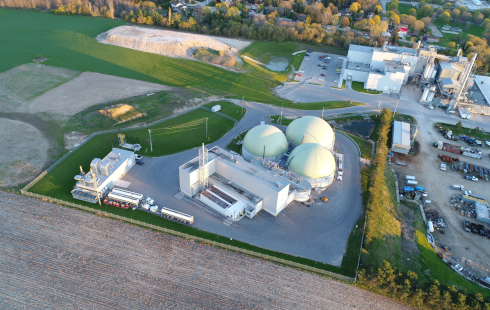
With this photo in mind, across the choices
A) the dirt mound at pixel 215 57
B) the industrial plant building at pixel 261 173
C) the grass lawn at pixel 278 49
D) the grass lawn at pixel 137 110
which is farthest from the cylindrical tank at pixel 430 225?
the grass lawn at pixel 278 49

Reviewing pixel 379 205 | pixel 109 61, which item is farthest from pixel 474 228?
pixel 109 61

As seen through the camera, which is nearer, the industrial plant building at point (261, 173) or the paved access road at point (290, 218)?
the paved access road at point (290, 218)

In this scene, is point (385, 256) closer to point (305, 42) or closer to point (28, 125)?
point (28, 125)

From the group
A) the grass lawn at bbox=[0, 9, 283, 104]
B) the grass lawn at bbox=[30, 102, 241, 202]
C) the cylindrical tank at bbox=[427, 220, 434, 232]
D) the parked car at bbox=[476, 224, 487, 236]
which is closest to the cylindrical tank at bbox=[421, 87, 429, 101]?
the grass lawn at bbox=[0, 9, 283, 104]

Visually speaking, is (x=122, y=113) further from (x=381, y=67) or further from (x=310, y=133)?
(x=381, y=67)

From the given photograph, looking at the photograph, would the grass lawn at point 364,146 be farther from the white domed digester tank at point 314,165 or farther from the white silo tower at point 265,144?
the white silo tower at point 265,144

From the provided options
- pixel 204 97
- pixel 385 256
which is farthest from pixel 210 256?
pixel 204 97

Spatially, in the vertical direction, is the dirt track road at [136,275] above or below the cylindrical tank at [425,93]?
below

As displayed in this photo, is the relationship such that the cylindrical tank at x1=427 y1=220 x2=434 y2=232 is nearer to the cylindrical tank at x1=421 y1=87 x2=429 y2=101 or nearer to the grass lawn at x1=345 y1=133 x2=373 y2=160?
the grass lawn at x1=345 y1=133 x2=373 y2=160
